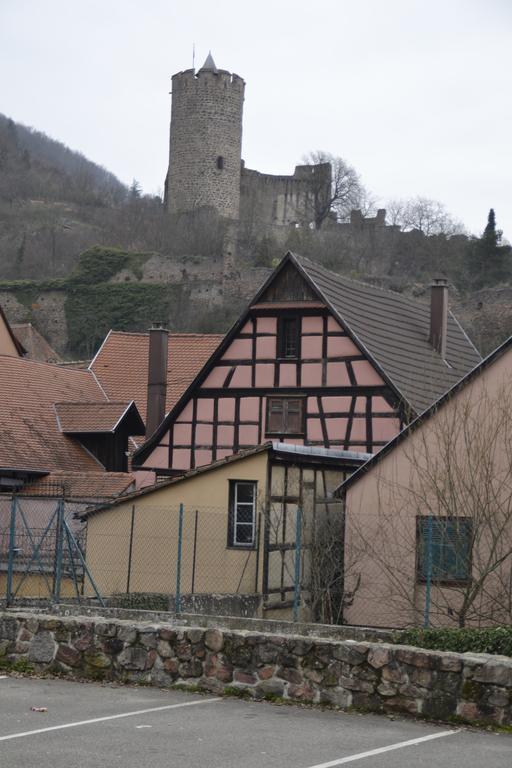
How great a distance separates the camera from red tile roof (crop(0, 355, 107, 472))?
95.7 feet

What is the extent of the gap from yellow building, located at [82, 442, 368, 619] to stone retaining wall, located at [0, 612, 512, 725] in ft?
24.2

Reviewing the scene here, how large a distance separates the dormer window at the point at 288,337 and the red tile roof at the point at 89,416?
16.4 ft

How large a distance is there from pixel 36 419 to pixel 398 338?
837cm

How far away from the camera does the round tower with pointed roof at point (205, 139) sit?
83.0 meters

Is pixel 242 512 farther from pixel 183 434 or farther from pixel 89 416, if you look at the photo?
pixel 89 416

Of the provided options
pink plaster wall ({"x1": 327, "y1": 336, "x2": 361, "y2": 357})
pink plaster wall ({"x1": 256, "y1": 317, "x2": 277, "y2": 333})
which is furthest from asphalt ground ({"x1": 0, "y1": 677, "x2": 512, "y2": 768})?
pink plaster wall ({"x1": 256, "y1": 317, "x2": 277, "y2": 333})

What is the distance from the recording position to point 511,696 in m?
10.4

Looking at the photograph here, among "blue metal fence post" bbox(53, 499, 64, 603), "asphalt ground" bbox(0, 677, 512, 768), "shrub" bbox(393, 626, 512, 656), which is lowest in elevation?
"asphalt ground" bbox(0, 677, 512, 768)

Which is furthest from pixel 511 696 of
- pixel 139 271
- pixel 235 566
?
pixel 139 271

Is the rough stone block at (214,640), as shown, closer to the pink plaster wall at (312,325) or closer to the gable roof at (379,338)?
the gable roof at (379,338)

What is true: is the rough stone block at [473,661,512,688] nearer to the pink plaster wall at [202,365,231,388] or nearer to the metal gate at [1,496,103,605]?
the metal gate at [1,496,103,605]

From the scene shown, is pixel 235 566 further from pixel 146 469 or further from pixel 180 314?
pixel 180 314

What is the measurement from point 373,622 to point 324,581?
875mm

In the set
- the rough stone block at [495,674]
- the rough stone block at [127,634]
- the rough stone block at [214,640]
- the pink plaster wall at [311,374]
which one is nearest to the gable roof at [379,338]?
the pink plaster wall at [311,374]
